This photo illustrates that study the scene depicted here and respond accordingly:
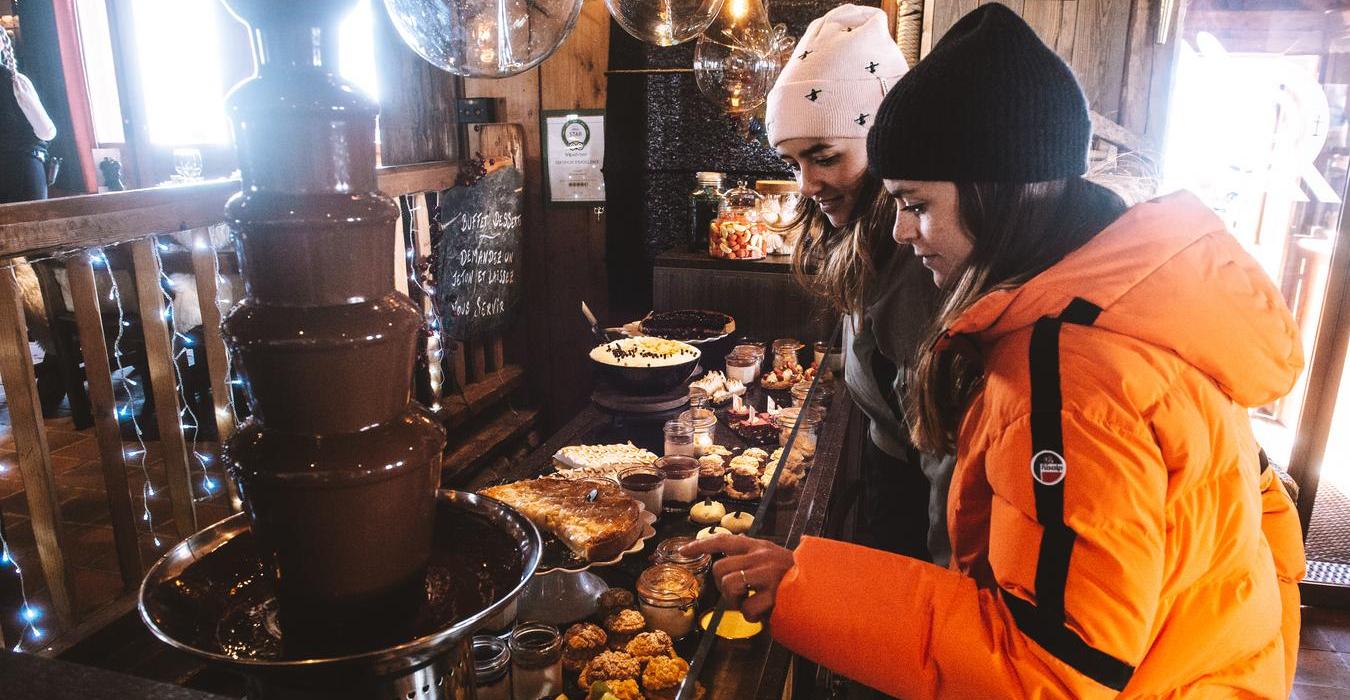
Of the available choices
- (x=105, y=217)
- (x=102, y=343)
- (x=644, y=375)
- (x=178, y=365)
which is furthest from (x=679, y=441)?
(x=178, y=365)

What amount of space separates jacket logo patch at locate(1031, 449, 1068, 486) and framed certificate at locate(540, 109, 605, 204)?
529cm

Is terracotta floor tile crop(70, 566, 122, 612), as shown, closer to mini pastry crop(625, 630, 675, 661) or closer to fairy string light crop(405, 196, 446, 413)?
fairy string light crop(405, 196, 446, 413)

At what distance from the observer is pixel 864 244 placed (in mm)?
2447

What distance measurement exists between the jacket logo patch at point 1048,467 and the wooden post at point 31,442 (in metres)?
3.44

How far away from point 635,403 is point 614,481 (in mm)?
741

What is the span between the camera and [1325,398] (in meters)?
4.37

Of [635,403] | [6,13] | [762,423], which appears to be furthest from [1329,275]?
[6,13]

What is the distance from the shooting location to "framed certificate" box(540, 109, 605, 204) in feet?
19.7

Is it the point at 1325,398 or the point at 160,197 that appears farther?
the point at 1325,398

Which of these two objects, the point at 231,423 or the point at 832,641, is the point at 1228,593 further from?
the point at 231,423

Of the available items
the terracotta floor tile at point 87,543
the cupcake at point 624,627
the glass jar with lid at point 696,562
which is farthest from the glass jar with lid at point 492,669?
the terracotta floor tile at point 87,543

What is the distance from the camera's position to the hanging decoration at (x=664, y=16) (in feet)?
9.23

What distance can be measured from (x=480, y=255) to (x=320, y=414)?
5.06m

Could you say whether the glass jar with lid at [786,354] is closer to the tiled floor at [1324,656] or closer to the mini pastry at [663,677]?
the mini pastry at [663,677]
